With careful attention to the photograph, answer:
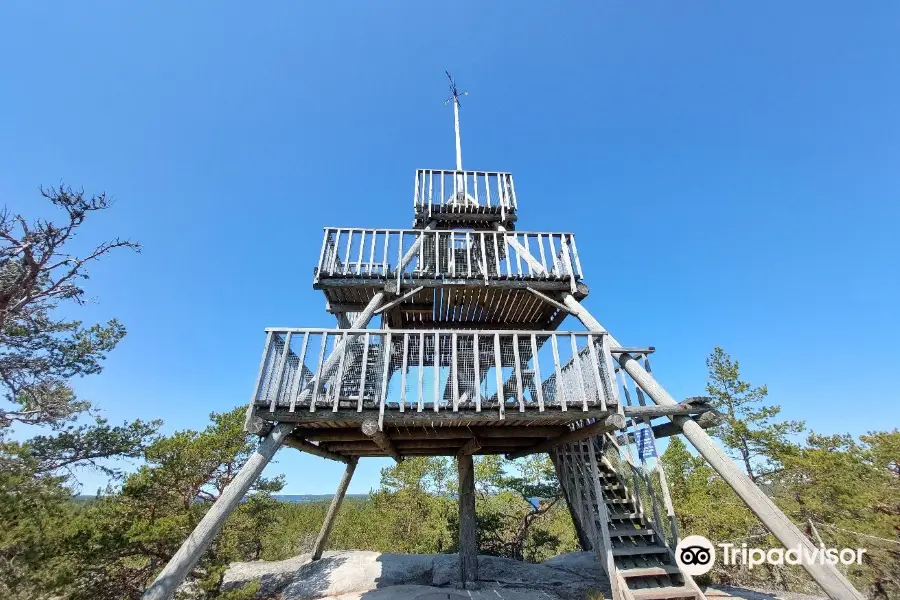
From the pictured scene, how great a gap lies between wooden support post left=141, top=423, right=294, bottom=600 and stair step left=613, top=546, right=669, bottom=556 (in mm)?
5954

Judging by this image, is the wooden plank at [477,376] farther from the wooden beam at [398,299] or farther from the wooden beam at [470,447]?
the wooden beam at [398,299]

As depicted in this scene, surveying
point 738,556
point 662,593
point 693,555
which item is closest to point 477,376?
point 662,593

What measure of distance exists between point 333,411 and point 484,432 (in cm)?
315

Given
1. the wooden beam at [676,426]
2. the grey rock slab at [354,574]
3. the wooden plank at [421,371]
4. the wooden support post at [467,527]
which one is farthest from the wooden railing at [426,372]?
the grey rock slab at [354,574]

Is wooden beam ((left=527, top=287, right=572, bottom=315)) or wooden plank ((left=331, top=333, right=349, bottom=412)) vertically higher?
wooden beam ((left=527, top=287, right=572, bottom=315))

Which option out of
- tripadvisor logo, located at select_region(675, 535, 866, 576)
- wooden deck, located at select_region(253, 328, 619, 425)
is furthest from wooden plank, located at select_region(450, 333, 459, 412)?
tripadvisor logo, located at select_region(675, 535, 866, 576)

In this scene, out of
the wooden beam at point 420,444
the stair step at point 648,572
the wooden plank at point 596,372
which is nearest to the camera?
the wooden plank at point 596,372

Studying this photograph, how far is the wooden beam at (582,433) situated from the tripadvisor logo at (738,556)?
2.41 meters

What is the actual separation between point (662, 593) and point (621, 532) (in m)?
0.98

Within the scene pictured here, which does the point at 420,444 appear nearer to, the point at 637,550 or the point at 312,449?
the point at 312,449

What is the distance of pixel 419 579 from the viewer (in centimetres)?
925

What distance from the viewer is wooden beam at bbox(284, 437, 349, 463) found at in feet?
21.9

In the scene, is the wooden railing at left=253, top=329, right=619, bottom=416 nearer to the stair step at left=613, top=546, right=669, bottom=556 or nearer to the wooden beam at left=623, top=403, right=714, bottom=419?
the wooden beam at left=623, top=403, right=714, bottom=419

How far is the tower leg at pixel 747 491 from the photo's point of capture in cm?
454
